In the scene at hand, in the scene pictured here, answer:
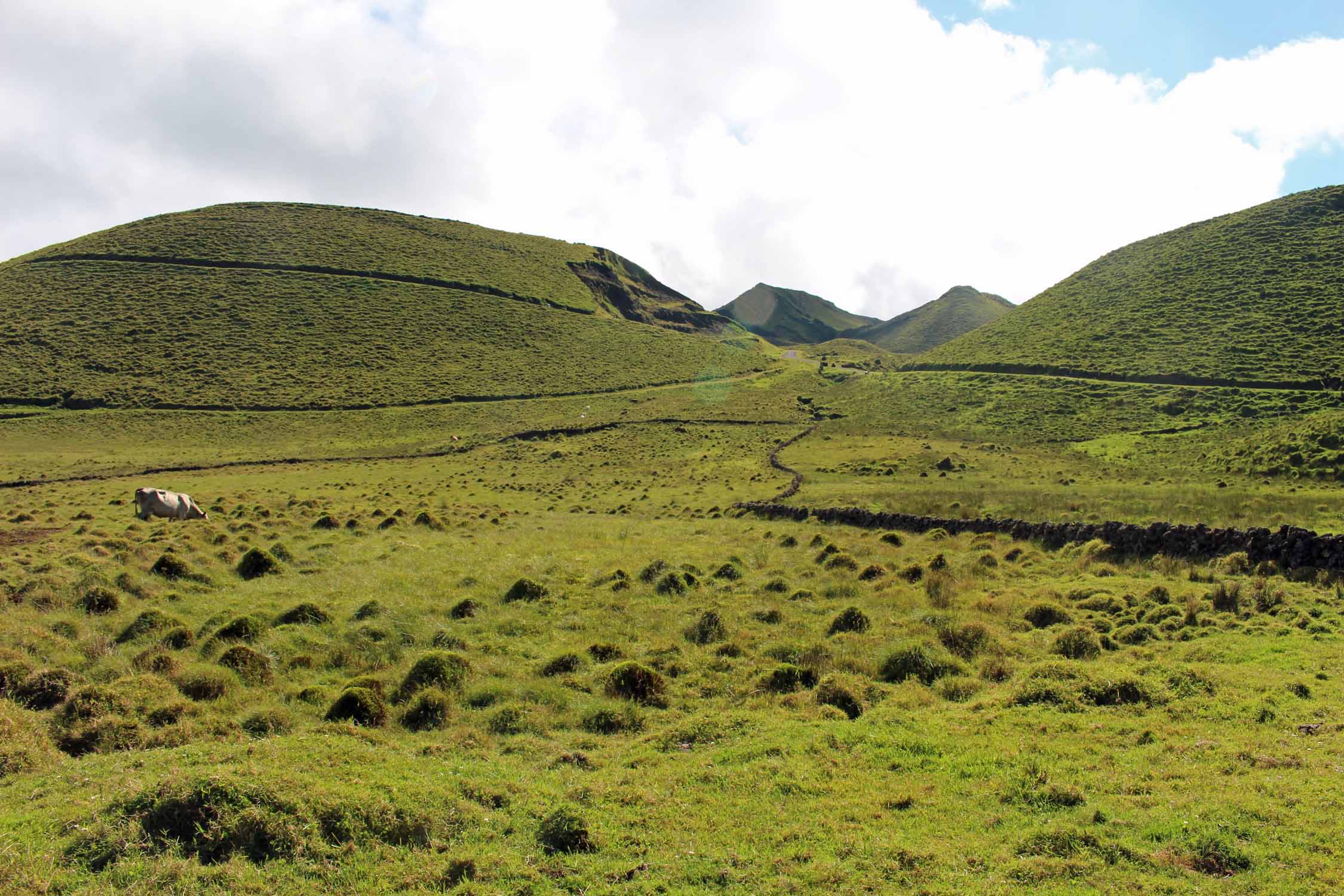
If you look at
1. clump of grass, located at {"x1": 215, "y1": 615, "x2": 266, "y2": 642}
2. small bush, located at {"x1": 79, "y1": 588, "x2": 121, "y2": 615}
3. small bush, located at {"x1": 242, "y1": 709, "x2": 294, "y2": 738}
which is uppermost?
small bush, located at {"x1": 79, "y1": 588, "x2": 121, "y2": 615}

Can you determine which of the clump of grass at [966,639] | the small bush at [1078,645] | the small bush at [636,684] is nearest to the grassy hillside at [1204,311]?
the small bush at [1078,645]

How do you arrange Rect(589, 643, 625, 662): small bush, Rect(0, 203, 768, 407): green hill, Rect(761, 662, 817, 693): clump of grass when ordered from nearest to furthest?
Rect(761, 662, 817, 693): clump of grass
Rect(589, 643, 625, 662): small bush
Rect(0, 203, 768, 407): green hill

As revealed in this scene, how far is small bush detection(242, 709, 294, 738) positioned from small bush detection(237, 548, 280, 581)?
369 inches

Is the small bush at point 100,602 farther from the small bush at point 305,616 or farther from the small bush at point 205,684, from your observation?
the small bush at point 205,684

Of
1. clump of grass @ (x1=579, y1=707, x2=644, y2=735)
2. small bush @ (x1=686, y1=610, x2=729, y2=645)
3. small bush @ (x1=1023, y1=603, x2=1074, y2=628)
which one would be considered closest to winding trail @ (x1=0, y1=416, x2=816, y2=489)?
small bush @ (x1=686, y1=610, x2=729, y2=645)

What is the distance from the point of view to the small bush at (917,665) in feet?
40.5

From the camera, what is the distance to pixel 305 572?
747 inches

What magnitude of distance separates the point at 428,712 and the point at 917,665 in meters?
8.17

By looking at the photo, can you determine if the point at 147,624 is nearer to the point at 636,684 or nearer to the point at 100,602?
the point at 100,602

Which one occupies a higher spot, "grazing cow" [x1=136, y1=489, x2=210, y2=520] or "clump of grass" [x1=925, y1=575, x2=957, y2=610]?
"grazing cow" [x1=136, y1=489, x2=210, y2=520]

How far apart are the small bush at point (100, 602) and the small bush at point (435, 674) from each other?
761 centimetres

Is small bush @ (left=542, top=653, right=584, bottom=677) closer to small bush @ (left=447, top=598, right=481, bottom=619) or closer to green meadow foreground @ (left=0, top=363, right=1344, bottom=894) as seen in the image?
green meadow foreground @ (left=0, top=363, right=1344, bottom=894)

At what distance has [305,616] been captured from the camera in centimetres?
1471

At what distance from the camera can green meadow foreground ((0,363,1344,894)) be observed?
690 centimetres
